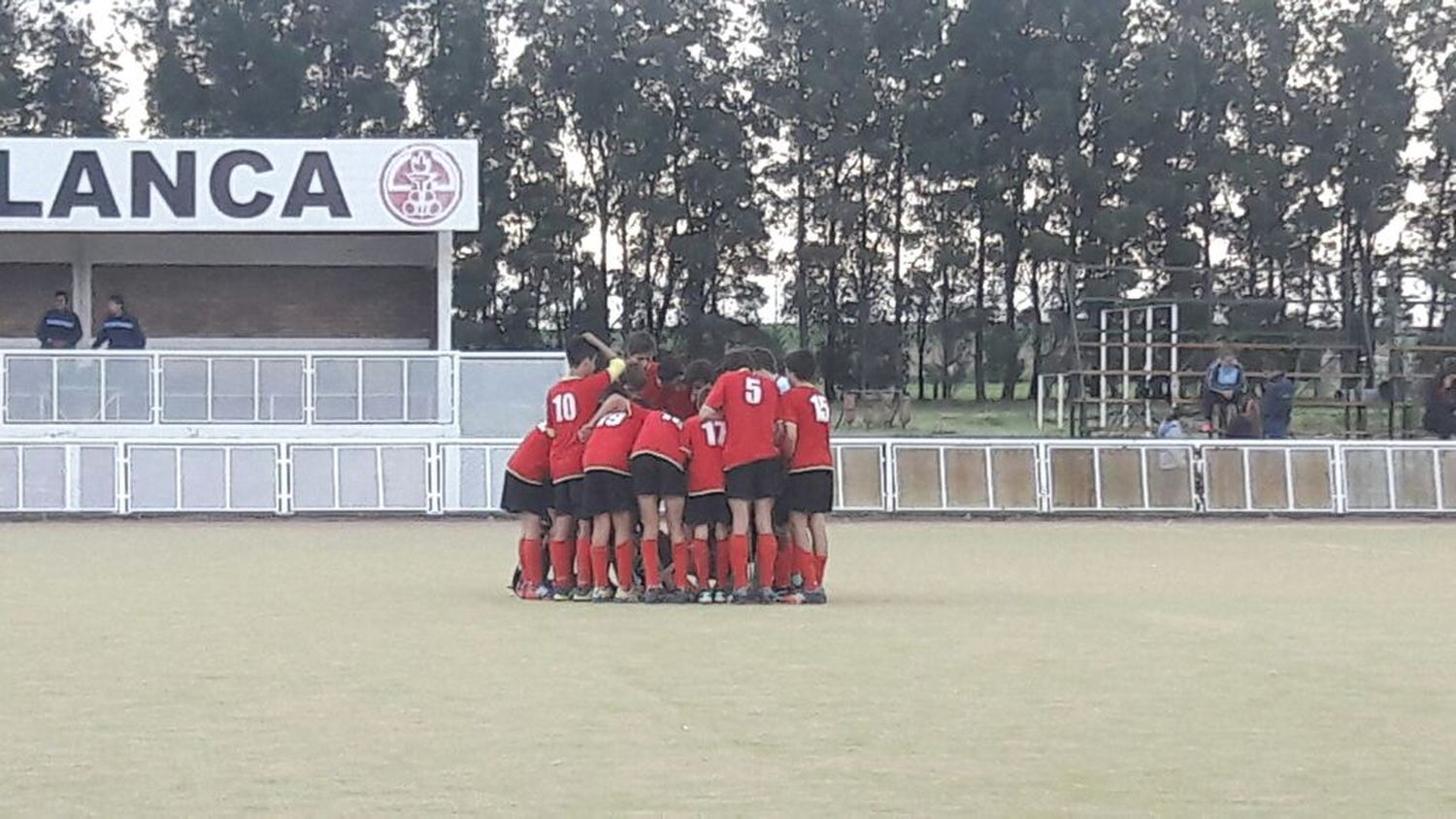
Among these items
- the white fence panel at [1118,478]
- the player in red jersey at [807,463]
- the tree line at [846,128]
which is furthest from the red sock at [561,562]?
the tree line at [846,128]

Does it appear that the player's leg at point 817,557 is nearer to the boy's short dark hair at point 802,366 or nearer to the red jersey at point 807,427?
the red jersey at point 807,427

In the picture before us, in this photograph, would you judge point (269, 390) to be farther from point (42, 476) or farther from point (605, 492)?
point (605, 492)

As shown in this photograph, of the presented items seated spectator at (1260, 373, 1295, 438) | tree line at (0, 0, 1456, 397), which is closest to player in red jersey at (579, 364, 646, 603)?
seated spectator at (1260, 373, 1295, 438)

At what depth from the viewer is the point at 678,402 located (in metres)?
13.6

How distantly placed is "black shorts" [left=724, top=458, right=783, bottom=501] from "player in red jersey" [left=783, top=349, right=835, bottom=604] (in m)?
0.21

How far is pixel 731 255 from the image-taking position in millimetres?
50875

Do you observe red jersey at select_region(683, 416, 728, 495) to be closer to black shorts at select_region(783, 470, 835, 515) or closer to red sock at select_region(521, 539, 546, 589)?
black shorts at select_region(783, 470, 835, 515)

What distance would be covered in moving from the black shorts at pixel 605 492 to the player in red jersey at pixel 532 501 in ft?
1.76

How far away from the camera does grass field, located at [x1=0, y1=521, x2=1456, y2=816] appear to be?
620 cm

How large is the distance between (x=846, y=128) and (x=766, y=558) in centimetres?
3897

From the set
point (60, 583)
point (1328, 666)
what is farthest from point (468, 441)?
point (1328, 666)

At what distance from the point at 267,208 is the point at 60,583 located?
15441mm

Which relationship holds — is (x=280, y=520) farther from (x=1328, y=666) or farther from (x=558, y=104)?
(x=558, y=104)

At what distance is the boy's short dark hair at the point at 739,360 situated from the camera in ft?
41.7
